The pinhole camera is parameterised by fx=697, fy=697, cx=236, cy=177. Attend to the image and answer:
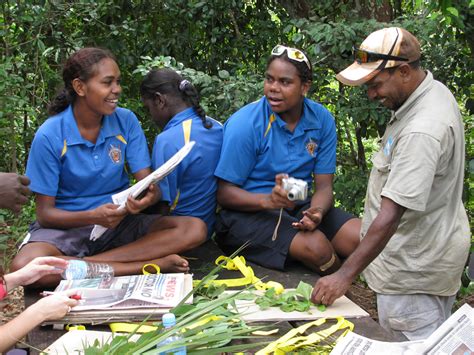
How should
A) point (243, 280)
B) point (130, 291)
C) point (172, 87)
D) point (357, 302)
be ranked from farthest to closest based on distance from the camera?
point (357, 302), point (172, 87), point (243, 280), point (130, 291)

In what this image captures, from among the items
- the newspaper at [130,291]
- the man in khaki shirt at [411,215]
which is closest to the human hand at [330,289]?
the man in khaki shirt at [411,215]

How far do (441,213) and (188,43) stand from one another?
11.8ft

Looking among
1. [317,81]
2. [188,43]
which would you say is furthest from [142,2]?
[317,81]

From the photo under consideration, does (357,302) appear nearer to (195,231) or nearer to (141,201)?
(195,231)

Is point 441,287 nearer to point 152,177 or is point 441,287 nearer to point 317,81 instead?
point 152,177

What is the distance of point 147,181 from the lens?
11.4 ft

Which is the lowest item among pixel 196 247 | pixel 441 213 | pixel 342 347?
pixel 196 247

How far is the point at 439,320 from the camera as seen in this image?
3.19m

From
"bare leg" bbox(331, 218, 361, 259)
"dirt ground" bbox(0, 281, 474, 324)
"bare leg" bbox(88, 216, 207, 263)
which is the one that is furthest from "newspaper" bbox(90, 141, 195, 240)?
"dirt ground" bbox(0, 281, 474, 324)

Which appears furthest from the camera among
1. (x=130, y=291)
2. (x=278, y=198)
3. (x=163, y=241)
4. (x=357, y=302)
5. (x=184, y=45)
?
(x=184, y=45)

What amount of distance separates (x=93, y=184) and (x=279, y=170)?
106cm

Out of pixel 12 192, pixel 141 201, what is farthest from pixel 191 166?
pixel 12 192

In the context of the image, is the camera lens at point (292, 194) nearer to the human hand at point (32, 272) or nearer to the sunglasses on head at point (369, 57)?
the sunglasses on head at point (369, 57)

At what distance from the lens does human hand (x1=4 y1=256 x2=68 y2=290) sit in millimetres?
3013
